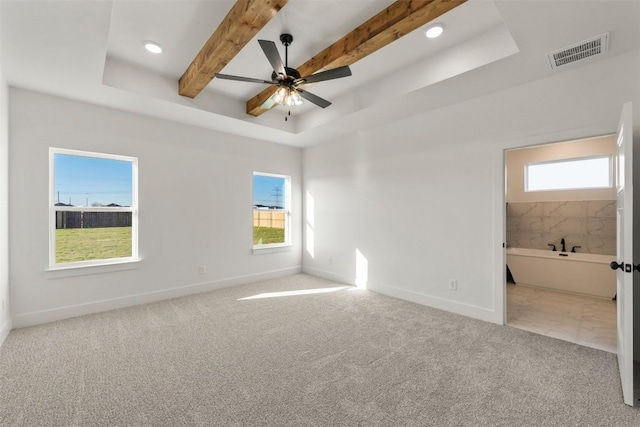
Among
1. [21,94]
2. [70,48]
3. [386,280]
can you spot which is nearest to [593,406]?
[386,280]

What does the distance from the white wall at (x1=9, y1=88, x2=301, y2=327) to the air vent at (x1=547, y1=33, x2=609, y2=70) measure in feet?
13.8

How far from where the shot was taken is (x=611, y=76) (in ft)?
8.36

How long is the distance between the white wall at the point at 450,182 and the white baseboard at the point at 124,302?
1.75 m

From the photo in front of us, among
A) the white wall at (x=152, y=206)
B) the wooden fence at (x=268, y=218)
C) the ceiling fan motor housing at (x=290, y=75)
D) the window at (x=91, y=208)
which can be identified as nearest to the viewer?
the ceiling fan motor housing at (x=290, y=75)

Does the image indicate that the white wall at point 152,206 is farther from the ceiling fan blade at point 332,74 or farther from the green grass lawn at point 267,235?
the ceiling fan blade at point 332,74

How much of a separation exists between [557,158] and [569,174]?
1.07ft

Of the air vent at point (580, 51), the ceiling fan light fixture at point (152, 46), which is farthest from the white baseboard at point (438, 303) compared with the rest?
the ceiling fan light fixture at point (152, 46)

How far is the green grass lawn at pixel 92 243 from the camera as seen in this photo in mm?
3462

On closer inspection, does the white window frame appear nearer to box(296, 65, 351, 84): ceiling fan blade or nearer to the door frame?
the door frame

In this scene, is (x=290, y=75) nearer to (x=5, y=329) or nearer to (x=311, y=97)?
(x=311, y=97)

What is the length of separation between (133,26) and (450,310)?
4.60 m

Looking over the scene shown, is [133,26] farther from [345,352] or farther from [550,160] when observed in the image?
[550,160]

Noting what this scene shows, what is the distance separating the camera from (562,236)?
478cm

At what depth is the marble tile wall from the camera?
4.35 meters
